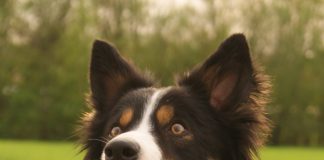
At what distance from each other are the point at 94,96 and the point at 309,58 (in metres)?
46.9

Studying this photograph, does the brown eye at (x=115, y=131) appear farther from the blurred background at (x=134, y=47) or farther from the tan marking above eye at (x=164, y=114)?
the blurred background at (x=134, y=47)

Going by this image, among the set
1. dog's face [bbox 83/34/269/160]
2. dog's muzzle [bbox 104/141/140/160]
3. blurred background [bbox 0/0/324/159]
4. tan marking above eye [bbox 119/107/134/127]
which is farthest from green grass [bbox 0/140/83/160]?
blurred background [bbox 0/0/324/159]

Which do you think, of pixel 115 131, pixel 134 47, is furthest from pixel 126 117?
pixel 134 47

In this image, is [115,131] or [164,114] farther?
[115,131]

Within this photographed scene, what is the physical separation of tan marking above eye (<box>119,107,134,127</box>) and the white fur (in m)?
0.18

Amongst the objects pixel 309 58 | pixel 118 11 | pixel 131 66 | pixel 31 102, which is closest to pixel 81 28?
pixel 118 11

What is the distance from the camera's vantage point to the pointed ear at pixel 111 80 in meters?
7.18

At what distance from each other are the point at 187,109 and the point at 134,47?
4475cm

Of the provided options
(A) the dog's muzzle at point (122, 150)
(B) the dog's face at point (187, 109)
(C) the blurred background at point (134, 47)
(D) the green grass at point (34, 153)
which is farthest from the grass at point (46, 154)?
(C) the blurred background at point (134, 47)

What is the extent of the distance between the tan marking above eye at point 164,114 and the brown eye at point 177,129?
9 centimetres

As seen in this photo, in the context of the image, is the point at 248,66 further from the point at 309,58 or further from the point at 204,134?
the point at 309,58

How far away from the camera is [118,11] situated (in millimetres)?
51000

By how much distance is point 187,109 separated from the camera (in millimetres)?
6348

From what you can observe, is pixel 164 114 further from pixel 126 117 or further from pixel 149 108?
pixel 126 117
